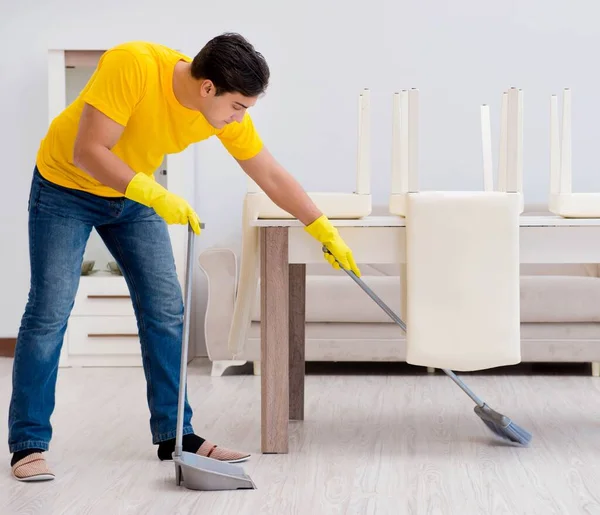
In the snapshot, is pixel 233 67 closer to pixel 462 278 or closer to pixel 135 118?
pixel 135 118

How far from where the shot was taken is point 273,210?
2.59 metres

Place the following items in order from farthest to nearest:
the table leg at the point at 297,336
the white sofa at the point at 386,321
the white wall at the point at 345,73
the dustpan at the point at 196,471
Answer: the white wall at the point at 345,73 < the white sofa at the point at 386,321 < the table leg at the point at 297,336 < the dustpan at the point at 196,471

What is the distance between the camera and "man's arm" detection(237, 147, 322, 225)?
2.34 meters

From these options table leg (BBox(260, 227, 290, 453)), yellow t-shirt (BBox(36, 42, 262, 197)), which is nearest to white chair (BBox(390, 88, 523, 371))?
table leg (BBox(260, 227, 290, 453))

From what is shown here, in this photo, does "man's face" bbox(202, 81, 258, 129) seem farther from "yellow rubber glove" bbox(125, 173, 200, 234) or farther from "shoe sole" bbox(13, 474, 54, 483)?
"shoe sole" bbox(13, 474, 54, 483)

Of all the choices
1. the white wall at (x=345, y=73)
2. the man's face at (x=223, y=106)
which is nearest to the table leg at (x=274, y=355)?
the man's face at (x=223, y=106)

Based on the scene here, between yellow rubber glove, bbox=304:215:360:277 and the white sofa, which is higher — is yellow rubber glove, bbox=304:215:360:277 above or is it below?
above

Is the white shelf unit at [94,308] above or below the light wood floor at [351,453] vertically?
above

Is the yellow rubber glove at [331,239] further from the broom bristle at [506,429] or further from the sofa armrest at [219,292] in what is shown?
the sofa armrest at [219,292]

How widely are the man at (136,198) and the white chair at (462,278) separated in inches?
7.8

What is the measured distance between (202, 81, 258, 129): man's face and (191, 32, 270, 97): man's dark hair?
0.05 feet

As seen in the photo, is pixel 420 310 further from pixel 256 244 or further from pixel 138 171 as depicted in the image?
pixel 138 171

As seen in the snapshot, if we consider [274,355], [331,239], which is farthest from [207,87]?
[274,355]

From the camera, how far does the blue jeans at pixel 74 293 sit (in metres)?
2.17
